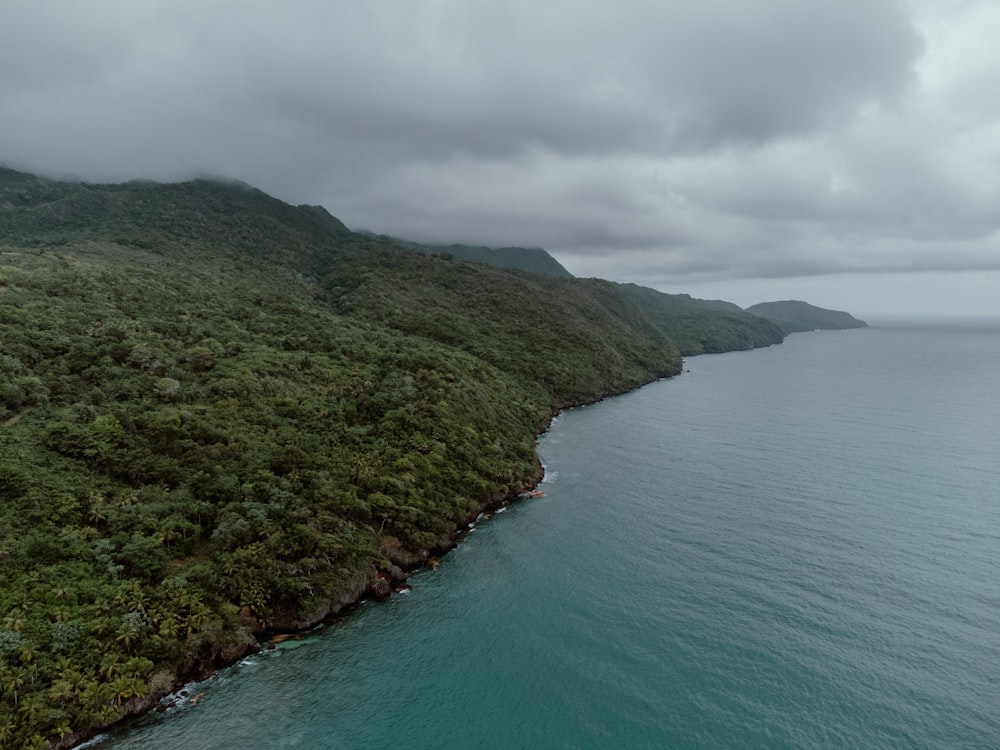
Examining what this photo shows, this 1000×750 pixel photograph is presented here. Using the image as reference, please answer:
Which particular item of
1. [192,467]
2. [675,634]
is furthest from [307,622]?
[675,634]

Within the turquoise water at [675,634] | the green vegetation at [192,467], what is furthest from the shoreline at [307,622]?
the turquoise water at [675,634]

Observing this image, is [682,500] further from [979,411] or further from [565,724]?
[979,411]

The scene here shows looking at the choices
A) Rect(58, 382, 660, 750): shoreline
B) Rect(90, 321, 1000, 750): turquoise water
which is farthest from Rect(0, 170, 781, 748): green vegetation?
Rect(90, 321, 1000, 750): turquoise water

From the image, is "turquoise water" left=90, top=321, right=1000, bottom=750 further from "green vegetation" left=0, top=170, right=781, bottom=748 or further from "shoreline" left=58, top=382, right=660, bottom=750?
"green vegetation" left=0, top=170, right=781, bottom=748

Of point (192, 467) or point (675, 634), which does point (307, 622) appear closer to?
point (192, 467)

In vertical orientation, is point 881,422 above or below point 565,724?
above

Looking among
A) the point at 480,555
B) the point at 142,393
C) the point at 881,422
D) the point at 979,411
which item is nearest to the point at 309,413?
the point at 142,393
